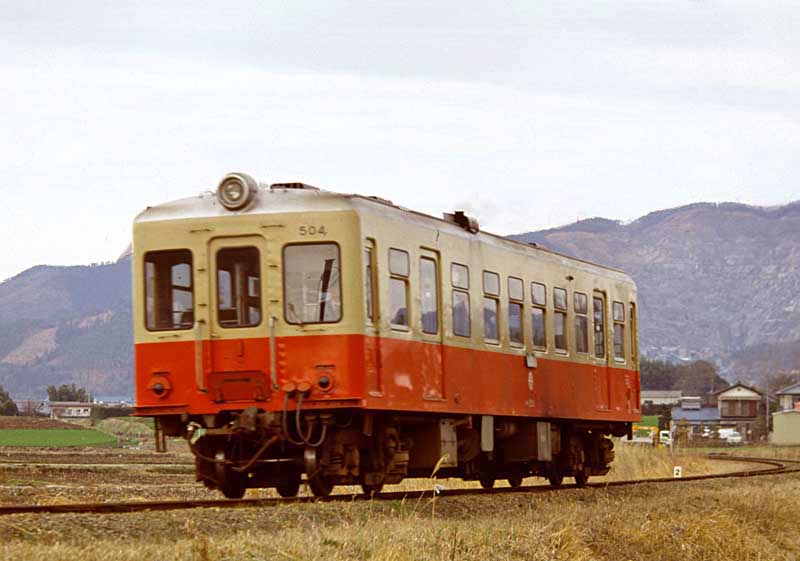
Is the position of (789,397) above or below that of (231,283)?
below

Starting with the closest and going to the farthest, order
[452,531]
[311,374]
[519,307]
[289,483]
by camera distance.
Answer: [452,531] → [311,374] → [289,483] → [519,307]

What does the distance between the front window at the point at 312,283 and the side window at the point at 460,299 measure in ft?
9.19

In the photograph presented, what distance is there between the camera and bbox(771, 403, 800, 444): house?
110m

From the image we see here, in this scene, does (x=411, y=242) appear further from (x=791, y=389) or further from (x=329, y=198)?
(x=791, y=389)

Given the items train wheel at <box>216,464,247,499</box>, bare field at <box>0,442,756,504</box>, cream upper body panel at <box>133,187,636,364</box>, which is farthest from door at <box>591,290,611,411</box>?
train wheel at <box>216,464,247,499</box>

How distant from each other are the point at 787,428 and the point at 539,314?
95501 mm

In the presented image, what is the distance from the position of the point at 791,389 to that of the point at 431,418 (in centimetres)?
13849

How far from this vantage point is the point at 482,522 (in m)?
14.2

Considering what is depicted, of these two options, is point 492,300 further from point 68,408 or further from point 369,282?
point 68,408

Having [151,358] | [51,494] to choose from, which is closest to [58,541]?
[151,358]

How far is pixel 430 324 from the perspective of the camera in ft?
58.7

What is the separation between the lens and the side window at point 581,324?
2311 centimetres

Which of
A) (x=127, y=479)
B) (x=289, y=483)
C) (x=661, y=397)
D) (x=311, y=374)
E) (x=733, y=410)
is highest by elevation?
(x=311, y=374)

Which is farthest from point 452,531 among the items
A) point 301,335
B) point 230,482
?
point 230,482
